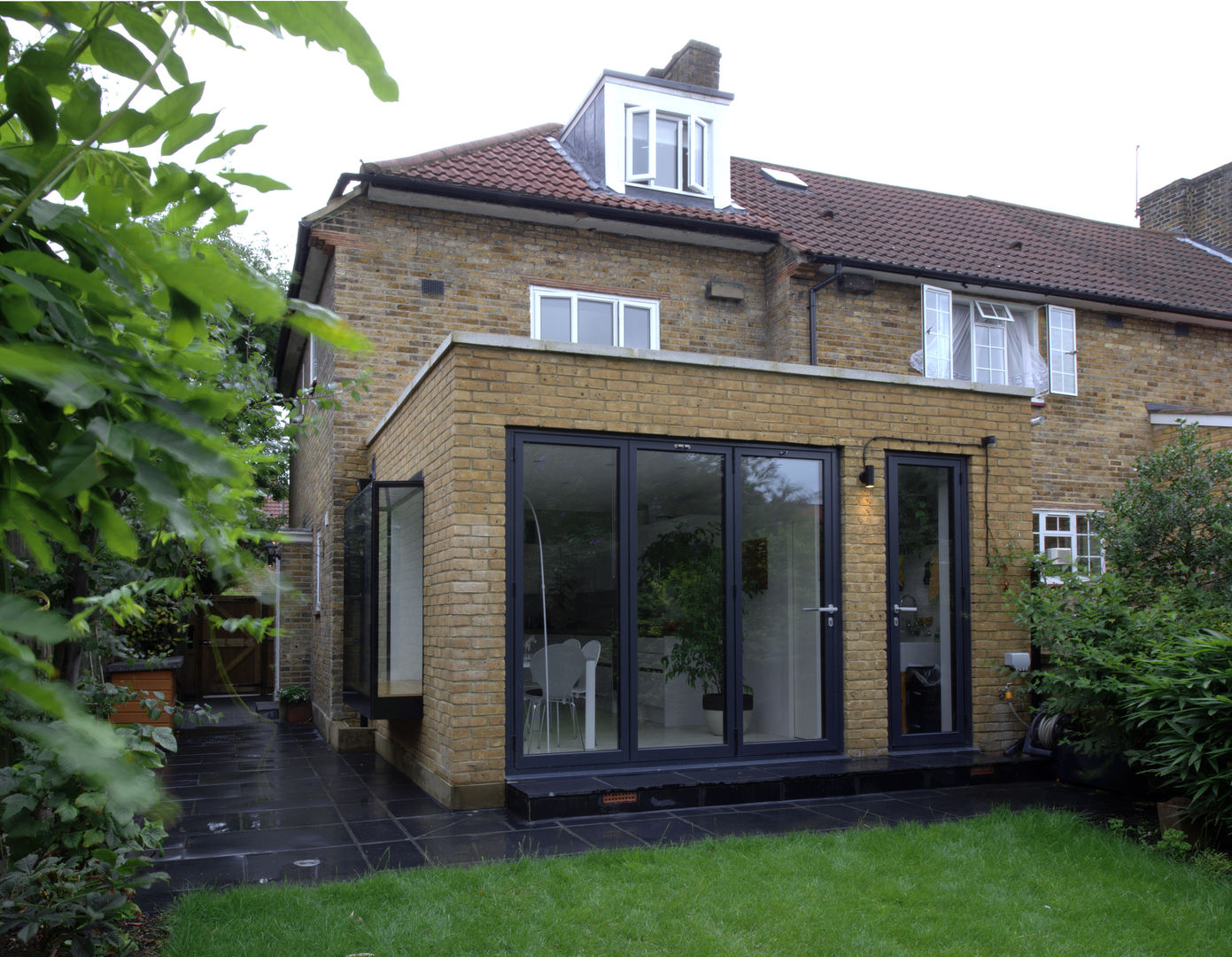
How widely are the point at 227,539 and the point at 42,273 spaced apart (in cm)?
42

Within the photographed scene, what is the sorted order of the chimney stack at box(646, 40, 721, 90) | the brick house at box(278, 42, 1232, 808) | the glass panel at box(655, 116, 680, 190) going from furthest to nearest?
the chimney stack at box(646, 40, 721, 90), the glass panel at box(655, 116, 680, 190), the brick house at box(278, 42, 1232, 808)

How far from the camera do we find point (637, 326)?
467 inches

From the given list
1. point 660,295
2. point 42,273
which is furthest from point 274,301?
point 660,295

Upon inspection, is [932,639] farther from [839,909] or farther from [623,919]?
[623,919]

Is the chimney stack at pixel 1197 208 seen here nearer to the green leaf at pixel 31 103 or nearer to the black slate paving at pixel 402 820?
the black slate paving at pixel 402 820

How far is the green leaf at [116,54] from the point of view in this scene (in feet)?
4.03

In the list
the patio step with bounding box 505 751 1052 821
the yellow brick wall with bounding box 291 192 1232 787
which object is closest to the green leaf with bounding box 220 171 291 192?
the yellow brick wall with bounding box 291 192 1232 787

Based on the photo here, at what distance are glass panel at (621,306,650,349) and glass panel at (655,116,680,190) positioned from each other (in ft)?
6.69

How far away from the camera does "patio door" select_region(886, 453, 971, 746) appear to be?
8391 millimetres

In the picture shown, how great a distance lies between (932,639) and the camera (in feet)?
28.0

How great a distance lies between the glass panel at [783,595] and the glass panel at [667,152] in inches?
240

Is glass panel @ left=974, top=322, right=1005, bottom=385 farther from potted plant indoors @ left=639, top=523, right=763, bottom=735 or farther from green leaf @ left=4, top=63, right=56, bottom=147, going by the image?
green leaf @ left=4, top=63, right=56, bottom=147

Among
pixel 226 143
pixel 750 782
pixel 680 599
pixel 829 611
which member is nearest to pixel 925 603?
pixel 829 611

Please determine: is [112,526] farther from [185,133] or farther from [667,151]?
[667,151]
